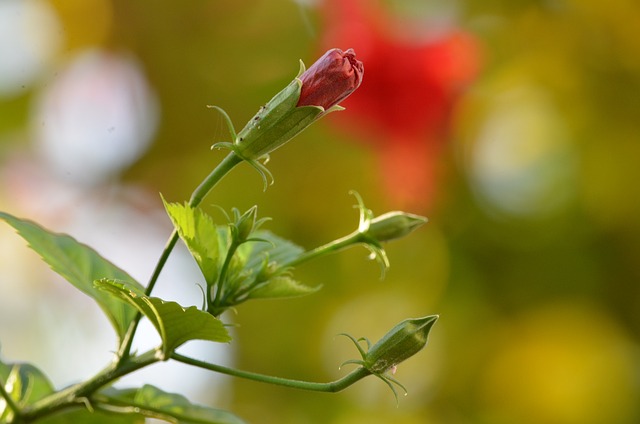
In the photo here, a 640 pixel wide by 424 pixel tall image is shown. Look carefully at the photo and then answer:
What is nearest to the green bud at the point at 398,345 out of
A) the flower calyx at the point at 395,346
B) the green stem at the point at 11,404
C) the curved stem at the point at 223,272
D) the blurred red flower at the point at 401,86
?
the flower calyx at the point at 395,346

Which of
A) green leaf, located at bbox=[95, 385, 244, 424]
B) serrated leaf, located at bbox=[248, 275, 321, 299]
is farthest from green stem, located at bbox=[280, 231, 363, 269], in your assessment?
green leaf, located at bbox=[95, 385, 244, 424]

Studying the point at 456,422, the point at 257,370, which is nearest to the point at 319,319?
the point at 257,370

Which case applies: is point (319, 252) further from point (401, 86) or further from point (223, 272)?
point (401, 86)

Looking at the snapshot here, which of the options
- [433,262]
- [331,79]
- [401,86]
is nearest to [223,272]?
[331,79]

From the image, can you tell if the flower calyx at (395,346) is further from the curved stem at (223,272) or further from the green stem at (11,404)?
the green stem at (11,404)

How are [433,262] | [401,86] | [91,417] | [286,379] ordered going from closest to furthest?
[286,379], [91,417], [401,86], [433,262]

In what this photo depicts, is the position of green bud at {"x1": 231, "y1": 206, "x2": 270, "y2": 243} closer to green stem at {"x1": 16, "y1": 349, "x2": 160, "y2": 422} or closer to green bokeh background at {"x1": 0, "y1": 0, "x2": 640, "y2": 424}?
green stem at {"x1": 16, "y1": 349, "x2": 160, "y2": 422}
